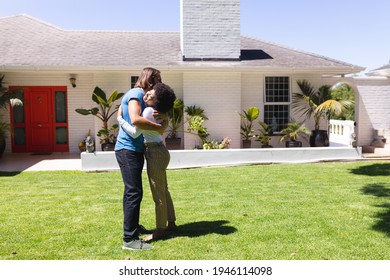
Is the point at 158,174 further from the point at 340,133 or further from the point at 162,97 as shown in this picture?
the point at 340,133

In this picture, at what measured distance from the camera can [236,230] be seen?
4.90 metres

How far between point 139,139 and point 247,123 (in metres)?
9.68

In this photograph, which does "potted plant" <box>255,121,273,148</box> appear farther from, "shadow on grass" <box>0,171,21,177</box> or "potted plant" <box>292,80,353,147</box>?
"shadow on grass" <box>0,171,21,177</box>

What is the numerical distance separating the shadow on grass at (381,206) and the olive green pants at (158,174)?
2813 mm

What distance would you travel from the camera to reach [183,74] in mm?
13031

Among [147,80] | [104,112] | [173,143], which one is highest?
[147,80]

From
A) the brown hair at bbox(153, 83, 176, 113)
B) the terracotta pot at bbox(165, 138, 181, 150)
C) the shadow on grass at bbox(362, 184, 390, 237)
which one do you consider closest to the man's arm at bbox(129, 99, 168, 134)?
the brown hair at bbox(153, 83, 176, 113)

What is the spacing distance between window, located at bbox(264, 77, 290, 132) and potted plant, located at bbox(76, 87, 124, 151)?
17.4ft

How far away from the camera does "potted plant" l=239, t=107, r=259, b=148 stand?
12766mm

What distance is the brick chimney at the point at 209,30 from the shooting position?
13594 mm

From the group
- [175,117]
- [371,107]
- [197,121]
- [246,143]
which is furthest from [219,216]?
[371,107]

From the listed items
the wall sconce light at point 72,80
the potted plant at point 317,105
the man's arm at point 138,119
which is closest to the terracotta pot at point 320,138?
the potted plant at point 317,105

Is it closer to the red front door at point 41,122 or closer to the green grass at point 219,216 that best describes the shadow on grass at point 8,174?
the green grass at point 219,216

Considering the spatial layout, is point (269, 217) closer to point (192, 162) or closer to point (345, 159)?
point (192, 162)
